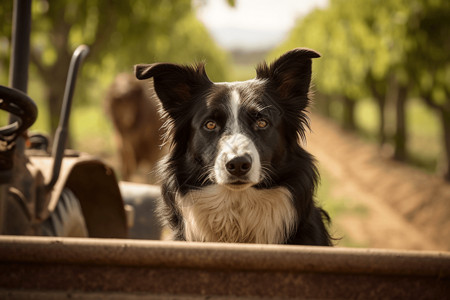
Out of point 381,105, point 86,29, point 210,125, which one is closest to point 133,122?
point 86,29

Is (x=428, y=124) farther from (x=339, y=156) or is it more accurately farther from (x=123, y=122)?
(x=123, y=122)

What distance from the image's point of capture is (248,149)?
2910 millimetres

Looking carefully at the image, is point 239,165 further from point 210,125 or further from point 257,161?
point 210,125

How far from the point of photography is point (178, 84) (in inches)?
134

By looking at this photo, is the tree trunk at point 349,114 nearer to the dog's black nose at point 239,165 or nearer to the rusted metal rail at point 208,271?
the dog's black nose at point 239,165

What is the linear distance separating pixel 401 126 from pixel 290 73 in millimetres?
15891

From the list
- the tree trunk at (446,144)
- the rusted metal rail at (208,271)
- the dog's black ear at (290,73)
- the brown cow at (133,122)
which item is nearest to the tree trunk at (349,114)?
the tree trunk at (446,144)

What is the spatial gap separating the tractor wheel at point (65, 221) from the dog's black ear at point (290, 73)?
171 centimetres

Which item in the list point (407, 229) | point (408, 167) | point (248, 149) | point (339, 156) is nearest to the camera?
point (248, 149)

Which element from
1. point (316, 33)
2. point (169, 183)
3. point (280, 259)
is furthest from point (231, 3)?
point (316, 33)

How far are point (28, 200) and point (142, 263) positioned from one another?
155 centimetres

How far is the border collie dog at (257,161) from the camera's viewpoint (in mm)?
3111

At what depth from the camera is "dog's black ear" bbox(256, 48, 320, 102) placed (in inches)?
126

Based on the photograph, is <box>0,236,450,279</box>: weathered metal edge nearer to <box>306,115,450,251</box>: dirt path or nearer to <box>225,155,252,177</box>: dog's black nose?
<box>225,155,252,177</box>: dog's black nose
